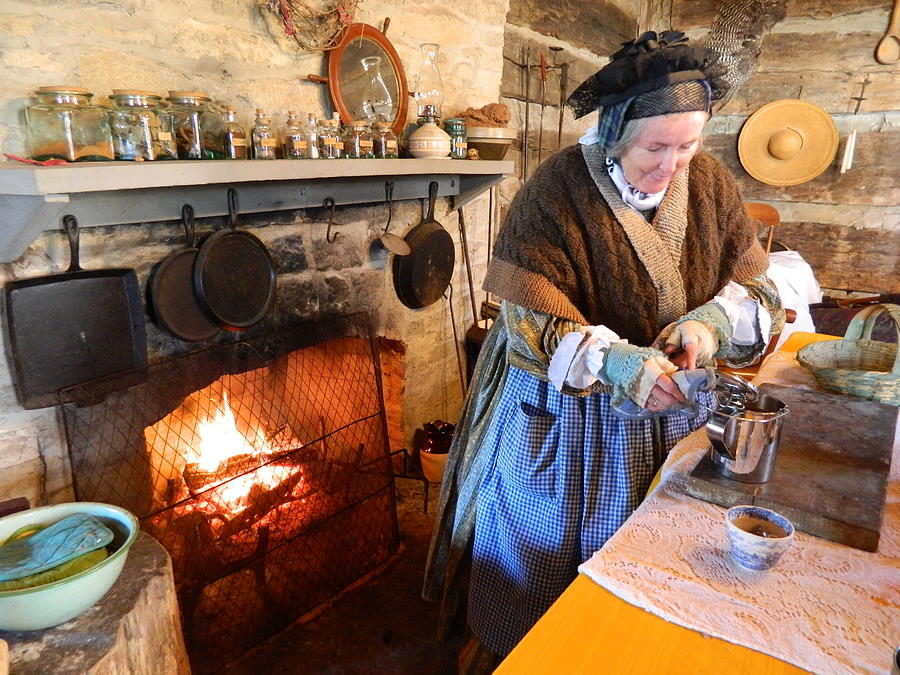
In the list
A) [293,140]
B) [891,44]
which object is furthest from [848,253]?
[293,140]

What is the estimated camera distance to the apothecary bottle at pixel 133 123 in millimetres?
1208

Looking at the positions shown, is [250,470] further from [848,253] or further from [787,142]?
[848,253]

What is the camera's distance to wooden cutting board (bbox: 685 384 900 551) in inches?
33.5

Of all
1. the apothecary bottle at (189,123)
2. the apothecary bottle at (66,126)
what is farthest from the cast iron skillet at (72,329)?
the apothecary bottle at (189,123)

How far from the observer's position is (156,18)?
4.50ft

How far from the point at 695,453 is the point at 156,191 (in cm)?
125

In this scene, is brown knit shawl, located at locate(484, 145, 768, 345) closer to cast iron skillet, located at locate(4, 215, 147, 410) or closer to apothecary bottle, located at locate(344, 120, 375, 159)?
apothecary bottle, located at locate(344, 120, 375, 159)

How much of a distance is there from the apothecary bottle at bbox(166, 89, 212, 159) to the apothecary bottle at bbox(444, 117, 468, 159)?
0.87 metres

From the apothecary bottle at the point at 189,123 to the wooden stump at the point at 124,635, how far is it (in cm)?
82

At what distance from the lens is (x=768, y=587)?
29.9 inches

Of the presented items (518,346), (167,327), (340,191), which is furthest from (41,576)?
(340,191)

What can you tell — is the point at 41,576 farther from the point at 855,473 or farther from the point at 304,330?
the point at 855,473

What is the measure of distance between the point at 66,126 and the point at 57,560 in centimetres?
78

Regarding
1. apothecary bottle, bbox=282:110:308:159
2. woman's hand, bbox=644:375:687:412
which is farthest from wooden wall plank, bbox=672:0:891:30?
woman's hand, bbox=644:375:687:412
